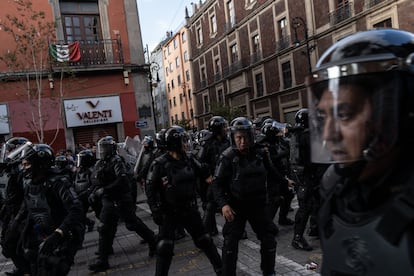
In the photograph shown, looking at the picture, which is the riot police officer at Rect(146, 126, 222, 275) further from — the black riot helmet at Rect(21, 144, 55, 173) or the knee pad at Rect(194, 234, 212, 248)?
the black riot helmet at Rect(21, 144, 55, 173)

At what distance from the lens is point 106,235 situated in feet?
18.0

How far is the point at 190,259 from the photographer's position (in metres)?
5.45

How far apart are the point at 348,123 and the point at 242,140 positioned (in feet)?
9.75

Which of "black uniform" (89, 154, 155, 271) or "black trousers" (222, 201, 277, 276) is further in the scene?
"black uniform" (89, 154, 155, 271)

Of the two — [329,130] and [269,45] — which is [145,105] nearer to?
[269,45]

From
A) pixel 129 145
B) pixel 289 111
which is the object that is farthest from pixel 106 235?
pixel 289 111

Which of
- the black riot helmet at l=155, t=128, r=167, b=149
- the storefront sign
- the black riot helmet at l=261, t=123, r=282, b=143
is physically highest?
the storefront sign

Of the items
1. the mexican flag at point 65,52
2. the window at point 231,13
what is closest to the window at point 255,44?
the window at point 231,13

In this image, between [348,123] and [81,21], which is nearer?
[348,123]

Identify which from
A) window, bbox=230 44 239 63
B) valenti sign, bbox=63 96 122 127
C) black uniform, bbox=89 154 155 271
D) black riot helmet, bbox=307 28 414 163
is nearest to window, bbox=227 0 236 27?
window, bbox=230 44 239 63

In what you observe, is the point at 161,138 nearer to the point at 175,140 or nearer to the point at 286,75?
the point at 175,140

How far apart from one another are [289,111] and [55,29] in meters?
17.2

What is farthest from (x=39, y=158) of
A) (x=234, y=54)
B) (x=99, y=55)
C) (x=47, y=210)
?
(x=234, y=54)

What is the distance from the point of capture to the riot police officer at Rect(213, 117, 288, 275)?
4.00 metres
